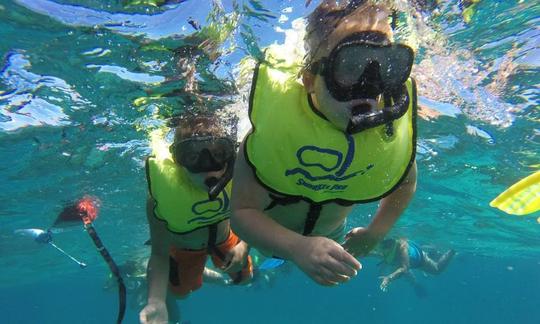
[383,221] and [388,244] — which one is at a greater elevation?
[383,221]

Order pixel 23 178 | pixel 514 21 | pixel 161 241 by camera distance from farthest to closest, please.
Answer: pixel 23 178 → pixel 514 21 → pixel 161 241

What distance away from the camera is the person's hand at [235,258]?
6891 mm

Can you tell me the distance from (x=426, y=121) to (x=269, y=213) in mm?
10184

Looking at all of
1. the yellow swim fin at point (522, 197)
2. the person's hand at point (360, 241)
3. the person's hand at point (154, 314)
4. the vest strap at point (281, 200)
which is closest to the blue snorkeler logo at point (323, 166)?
the vest strap at point (281, 200)

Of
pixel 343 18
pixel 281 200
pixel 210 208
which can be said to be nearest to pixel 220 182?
pixel 210 208

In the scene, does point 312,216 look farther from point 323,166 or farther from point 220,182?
point 220,182

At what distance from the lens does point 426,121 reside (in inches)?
522

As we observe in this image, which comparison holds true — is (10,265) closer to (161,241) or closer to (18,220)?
(18,220)

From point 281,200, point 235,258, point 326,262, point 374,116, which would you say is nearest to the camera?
point 326,262

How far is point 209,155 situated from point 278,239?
265 centimetres

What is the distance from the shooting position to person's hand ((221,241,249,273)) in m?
6.89

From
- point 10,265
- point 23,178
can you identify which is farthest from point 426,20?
point 10,265

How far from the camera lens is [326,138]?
3.95 meters

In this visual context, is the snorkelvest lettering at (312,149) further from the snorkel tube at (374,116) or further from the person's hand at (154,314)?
the person's hand at (154,314)
